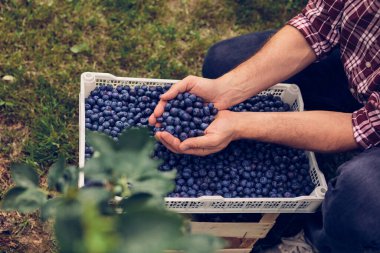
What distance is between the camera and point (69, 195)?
45 cm

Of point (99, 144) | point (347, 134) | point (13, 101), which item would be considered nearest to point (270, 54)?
→ point (347, 134)

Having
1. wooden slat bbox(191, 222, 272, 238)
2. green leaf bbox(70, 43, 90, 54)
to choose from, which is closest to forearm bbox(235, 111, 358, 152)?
wooden slat bbox(191, 222, 272, 238)

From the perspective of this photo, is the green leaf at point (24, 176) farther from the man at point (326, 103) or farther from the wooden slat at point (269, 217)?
the wooden slat at point (269, 217)

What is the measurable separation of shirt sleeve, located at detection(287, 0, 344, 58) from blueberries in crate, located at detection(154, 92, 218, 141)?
500 millimetres

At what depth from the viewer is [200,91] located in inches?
72.9

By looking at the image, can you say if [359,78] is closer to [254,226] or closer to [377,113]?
[377,113]

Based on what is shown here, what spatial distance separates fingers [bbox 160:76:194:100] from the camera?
1807 millimetres

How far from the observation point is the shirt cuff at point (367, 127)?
1646 mm

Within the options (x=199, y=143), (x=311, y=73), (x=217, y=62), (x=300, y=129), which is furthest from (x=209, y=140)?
(x=311, y=73)

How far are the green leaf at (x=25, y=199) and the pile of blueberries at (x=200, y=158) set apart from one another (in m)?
1.14

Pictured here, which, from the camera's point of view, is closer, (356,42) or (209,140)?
(209,140)

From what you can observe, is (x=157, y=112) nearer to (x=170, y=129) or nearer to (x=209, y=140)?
(x=170, y=129)

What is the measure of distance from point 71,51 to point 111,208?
2.16m

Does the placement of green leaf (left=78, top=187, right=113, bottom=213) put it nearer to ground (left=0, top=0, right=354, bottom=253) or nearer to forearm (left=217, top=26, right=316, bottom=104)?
forearm (left=217, top=26, right=316, bottom=104)
